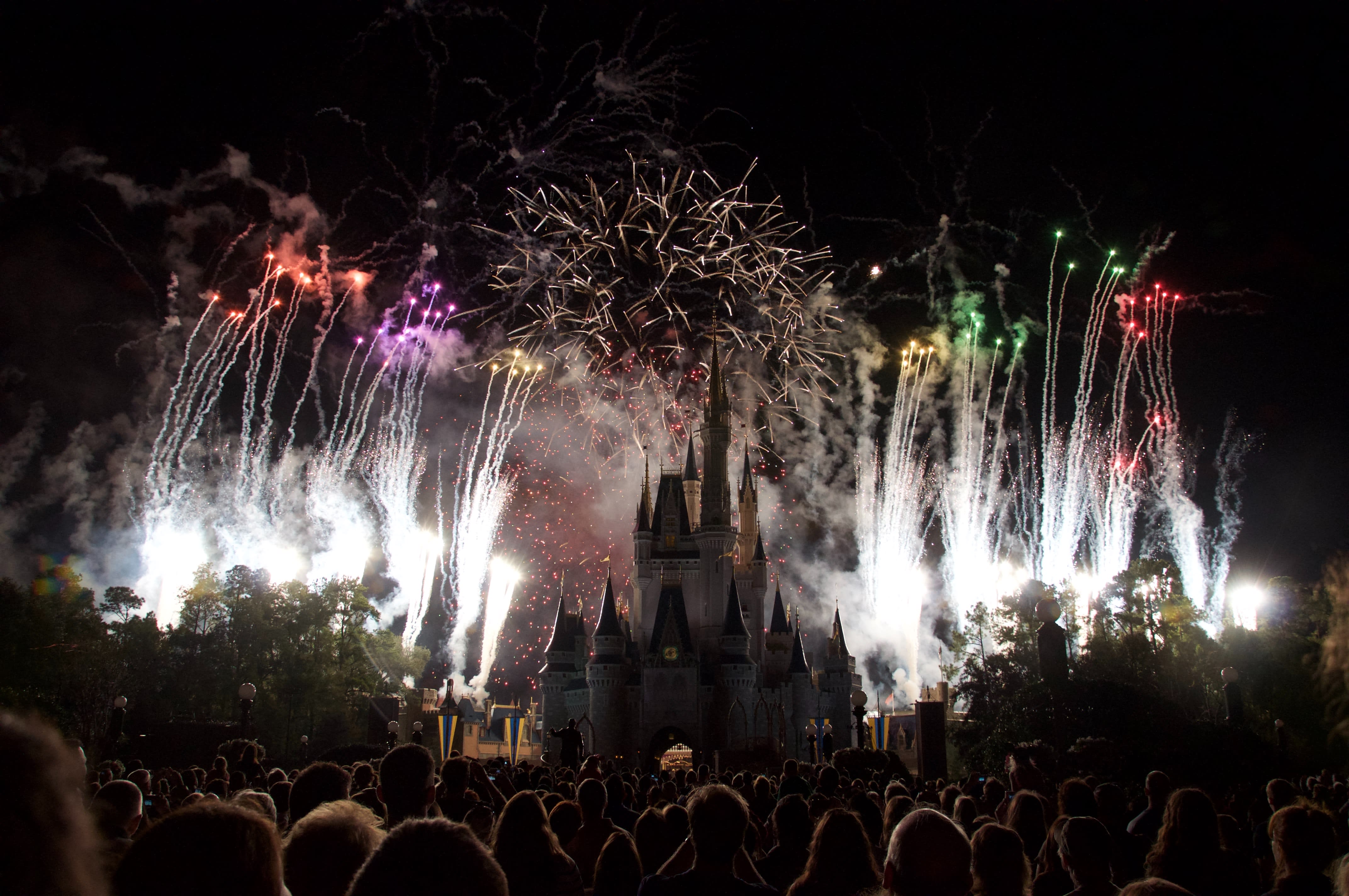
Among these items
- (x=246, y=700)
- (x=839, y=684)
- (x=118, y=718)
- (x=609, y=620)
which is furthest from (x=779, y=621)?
(x=118, y=718)

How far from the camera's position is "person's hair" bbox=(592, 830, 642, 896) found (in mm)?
5613

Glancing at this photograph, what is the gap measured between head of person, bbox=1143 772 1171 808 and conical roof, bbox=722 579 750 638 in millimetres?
56686

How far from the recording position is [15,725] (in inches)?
78.7

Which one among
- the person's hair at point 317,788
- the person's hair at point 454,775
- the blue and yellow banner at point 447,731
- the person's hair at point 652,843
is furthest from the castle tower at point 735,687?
the person's hair at point 317,788

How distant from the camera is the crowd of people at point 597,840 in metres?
2.21

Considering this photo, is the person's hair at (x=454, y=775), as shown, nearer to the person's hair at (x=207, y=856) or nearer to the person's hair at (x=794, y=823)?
the person's hair at (x=794, y=823)

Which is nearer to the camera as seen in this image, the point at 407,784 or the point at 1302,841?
the point at 1302,841

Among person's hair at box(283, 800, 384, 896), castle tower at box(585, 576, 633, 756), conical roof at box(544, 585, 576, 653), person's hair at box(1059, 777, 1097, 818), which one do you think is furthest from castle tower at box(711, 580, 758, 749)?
person's hair at box(283, 800, 384, 896)

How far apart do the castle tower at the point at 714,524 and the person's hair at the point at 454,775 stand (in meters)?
57.9

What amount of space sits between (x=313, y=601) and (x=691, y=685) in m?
26.7

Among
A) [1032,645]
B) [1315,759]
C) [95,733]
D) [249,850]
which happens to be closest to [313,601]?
[95,733]

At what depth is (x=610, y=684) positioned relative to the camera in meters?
63.3

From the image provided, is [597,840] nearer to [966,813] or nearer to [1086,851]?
[1086,851]

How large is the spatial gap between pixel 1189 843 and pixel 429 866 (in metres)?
5.58
